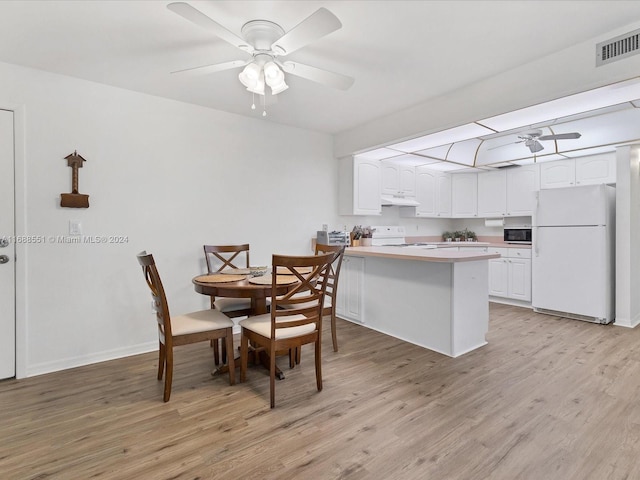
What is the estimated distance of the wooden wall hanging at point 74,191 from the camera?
278cm

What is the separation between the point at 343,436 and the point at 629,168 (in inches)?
171

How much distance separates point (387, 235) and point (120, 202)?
3.63 m

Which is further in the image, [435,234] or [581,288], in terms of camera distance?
[435,234]

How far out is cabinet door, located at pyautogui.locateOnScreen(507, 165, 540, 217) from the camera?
504cm

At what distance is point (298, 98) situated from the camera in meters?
3.26

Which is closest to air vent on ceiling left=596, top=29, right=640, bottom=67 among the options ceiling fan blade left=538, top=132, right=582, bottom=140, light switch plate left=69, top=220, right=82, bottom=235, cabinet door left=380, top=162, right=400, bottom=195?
ceiling fan blade left=538, top=132, right=582, bottom=140

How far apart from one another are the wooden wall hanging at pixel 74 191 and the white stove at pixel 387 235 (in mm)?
3469

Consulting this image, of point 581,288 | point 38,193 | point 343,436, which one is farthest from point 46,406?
point 581,288

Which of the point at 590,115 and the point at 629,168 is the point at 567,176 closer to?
the point at 629,168

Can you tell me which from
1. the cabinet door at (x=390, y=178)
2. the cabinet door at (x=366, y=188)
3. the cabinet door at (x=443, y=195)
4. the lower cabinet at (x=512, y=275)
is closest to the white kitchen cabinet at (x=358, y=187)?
the cabinet door at (x=366, y=188)

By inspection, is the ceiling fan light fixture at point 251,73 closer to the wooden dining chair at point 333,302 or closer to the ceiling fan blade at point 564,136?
the wooden dining chair at point 333,302

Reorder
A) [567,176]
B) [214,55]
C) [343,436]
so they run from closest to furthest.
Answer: [343,436]
[214,55]
[567,176]

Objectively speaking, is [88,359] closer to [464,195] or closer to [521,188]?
[464,195]

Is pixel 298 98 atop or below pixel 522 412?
atop
